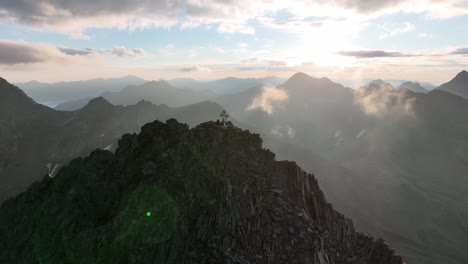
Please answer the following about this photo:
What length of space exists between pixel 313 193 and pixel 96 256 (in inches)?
1352

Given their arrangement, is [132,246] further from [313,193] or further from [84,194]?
[313,193]

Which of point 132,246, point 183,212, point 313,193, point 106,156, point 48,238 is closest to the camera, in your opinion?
point 132,246

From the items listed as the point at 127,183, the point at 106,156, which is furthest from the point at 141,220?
the point at 106,156

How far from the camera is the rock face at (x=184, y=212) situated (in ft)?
125

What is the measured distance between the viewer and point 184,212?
1593 inches

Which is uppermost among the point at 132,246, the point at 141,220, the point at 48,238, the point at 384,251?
the point at 141,220

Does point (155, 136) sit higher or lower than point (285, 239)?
higher

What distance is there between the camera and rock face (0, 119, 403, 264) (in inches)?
1506

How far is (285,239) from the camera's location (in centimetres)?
4009

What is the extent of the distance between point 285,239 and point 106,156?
1462 inches

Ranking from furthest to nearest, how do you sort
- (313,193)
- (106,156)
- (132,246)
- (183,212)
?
(106,156)
(313,193)
(183,212)
(132,246)

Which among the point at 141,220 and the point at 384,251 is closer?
the point at 141,220

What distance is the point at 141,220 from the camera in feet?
128

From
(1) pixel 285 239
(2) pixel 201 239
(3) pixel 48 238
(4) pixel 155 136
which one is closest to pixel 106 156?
(4) pixel 155 136
